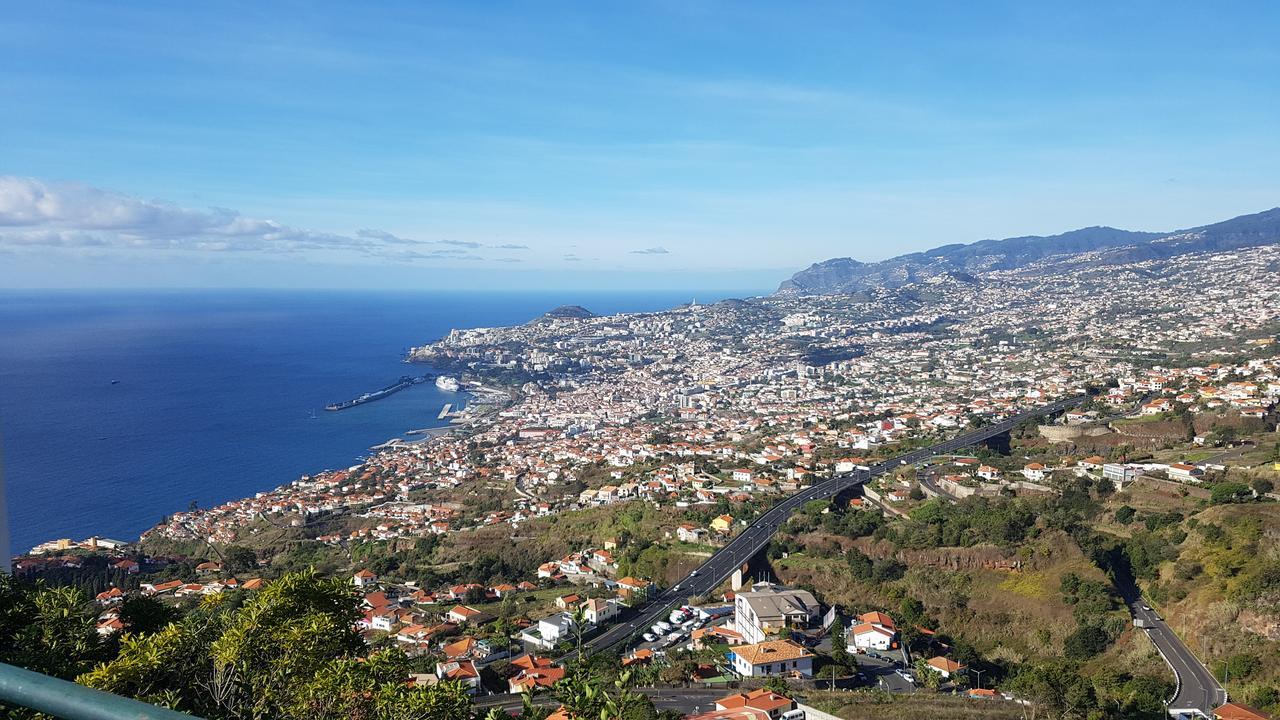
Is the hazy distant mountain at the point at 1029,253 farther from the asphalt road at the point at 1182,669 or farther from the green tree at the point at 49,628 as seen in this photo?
the green tree at the point at 49,628

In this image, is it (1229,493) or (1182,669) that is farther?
(1229,493)

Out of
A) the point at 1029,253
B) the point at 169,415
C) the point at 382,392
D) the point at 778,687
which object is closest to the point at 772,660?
the point at 778,687

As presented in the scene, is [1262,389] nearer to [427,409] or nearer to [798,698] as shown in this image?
[798,698]

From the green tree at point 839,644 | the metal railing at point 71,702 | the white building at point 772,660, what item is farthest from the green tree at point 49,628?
the green tree at point 839,644

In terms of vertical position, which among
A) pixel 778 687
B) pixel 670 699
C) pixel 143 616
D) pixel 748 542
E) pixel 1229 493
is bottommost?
pixel 748 542

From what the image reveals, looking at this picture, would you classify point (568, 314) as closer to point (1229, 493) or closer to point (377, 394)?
point (377, 394)

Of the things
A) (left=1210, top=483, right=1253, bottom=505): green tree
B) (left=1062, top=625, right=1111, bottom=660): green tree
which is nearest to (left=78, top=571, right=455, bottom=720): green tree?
(left=1062, top=625, right=1111, bottom=660): green tree

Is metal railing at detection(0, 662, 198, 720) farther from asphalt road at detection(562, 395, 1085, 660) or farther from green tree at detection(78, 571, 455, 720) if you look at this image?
asphalt road at detection(562, 395, 1085, 660)
